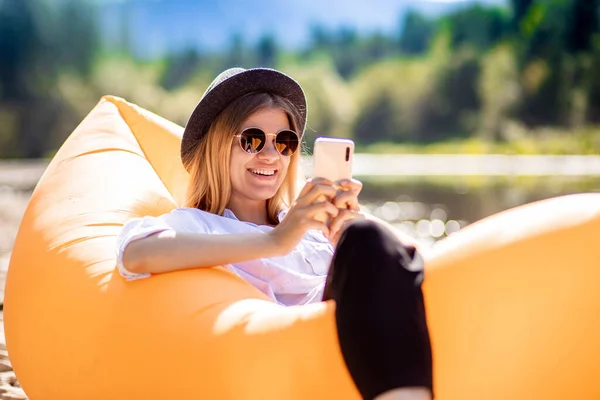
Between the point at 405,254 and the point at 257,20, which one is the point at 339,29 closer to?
the point at 405,254

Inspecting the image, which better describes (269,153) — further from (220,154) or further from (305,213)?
(305,213)

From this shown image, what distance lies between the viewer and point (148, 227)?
170cm

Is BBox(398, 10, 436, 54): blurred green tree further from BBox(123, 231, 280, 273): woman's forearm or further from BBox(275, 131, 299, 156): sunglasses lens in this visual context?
BBox(123, 231, 280, 273): woman's forearm

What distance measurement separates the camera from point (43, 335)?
192cm

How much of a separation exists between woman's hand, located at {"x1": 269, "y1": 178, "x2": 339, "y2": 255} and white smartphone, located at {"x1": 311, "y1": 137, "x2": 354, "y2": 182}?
0.10 feet

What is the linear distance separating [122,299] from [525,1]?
44826 mm

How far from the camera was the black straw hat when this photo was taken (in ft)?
6.56

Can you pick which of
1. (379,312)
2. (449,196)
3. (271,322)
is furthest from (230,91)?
(449,196)

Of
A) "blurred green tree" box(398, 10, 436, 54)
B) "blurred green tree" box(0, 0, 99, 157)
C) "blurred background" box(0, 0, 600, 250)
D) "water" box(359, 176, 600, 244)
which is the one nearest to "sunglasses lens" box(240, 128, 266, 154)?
"water" box(359, 176, 600, 244)

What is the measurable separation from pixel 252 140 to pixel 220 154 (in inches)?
4.8

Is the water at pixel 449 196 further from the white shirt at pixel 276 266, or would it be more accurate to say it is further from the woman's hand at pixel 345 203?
the woman's hand at pixel 345 203

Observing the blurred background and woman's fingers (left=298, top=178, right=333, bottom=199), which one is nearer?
woman's fingers (left=298, top=178, right=333, bottom=199)

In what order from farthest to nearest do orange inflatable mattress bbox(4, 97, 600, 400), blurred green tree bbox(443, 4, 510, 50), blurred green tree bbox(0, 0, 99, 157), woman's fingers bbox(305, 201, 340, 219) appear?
blurred green tree bbox(443, 4, 510, 50) < blurred green tree bbox(0, 0, 99, 157) < woman's fingers bbox(305, 201, 340, 219) < orange inflatable mattress bbox(4, 97, 600, 400)

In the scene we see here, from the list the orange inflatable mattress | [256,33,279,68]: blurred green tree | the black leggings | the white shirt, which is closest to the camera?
the black leggings
